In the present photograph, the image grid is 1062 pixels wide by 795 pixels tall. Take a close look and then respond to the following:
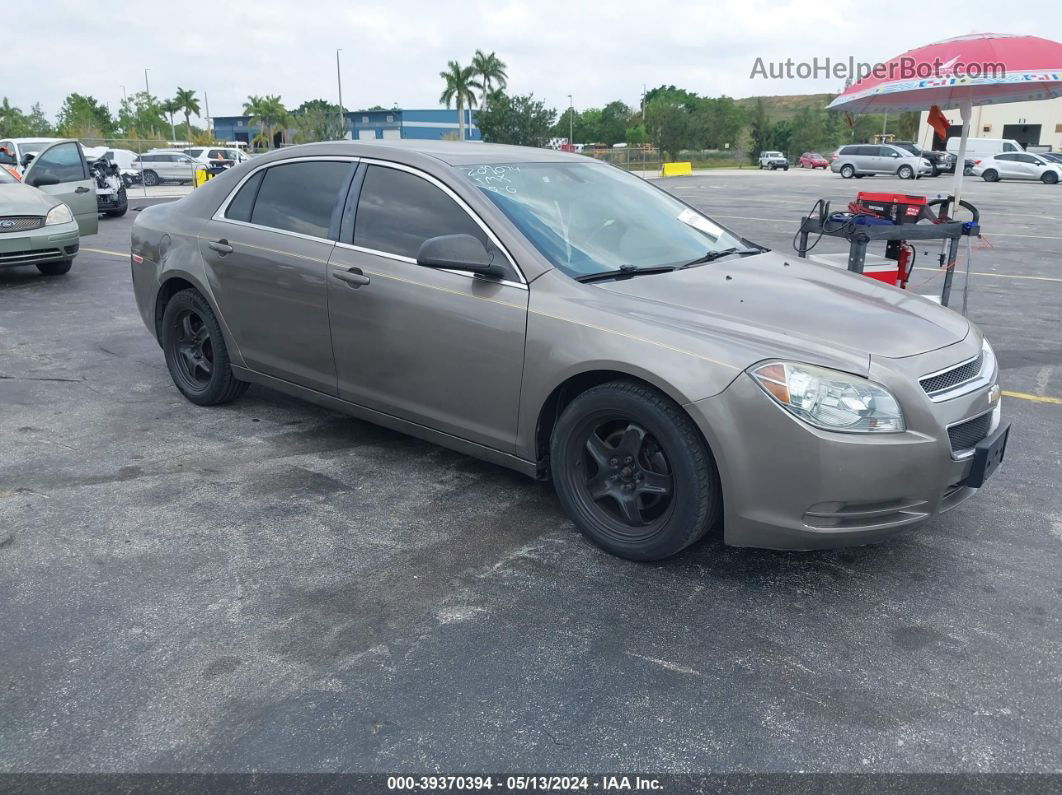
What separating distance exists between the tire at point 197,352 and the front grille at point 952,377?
3751 mm

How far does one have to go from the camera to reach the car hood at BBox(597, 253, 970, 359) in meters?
3.24

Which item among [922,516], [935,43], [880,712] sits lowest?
[880,712]

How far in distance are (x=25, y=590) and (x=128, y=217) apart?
17437 mm

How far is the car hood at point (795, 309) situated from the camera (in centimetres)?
324

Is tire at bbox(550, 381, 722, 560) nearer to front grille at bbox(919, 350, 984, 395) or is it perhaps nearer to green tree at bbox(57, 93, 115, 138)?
front grille at bbox(919, 350, 984, 395)

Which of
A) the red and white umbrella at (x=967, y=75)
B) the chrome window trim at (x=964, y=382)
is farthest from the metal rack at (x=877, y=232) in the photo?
the chrome window trim at (x=964, y=382)

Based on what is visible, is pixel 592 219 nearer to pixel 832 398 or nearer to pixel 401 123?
pixel 832 398

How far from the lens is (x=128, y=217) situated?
1870cm

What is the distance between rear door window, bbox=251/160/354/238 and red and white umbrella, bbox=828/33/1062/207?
4.70m

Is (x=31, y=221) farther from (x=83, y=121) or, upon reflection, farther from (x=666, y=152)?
(x=666, y=152)

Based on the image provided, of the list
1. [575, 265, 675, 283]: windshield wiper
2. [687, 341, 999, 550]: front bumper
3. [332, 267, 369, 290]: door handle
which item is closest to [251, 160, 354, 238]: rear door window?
[332, 267, 369, 290]: door handle

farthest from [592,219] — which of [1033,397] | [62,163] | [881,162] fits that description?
[881,162]

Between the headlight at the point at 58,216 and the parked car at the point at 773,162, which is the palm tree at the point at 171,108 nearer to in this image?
the parked car at the point at 773,162

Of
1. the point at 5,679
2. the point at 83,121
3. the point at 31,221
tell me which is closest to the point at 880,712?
the point at 5,679
